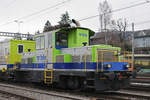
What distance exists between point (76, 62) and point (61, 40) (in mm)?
1710

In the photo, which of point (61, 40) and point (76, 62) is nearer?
point (76, 62)

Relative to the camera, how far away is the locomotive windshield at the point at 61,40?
10242 mm

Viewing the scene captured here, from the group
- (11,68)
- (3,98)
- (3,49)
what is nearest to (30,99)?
(3,98)

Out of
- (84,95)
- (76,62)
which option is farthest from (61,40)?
(84,95)

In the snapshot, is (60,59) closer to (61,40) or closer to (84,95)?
(61,40)

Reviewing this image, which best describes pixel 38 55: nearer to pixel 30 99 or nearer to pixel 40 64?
pixel 40 64

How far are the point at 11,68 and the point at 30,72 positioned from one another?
2907 millimetres

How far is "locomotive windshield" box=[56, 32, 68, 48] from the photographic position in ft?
33.6

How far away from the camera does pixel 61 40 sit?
33.9ft

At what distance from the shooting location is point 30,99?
7.69 m

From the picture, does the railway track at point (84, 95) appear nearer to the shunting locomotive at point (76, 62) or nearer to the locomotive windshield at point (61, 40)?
the shunting locomotive at point (76, 62)

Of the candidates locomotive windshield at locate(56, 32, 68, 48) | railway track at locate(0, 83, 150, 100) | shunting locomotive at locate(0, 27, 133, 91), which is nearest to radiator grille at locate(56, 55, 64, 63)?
shunting locomotive at locate(0, 27, 133, 91)

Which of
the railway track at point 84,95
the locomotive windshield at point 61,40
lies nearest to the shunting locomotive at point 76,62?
the locomotive windshield at point 61,40

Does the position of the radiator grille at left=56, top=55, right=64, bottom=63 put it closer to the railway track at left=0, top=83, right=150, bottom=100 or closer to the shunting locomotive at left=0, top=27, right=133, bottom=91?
the shunting locomotive at left=0, top=27, right=133, bottom=91
